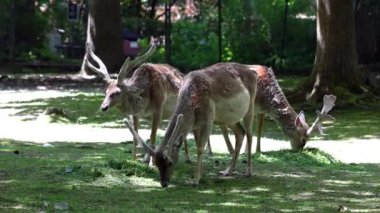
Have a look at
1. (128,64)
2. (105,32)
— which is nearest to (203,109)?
(128,64)

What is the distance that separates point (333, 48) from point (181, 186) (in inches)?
417

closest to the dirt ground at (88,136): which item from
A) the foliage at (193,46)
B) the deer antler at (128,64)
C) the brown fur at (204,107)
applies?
the deer antler at (128,64)

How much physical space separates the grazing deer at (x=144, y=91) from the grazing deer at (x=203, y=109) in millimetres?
1069

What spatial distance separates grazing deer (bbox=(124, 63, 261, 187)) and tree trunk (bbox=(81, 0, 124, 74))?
1708 cm

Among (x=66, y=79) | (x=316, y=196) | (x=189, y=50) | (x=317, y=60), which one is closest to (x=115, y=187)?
(x=316, y=196)

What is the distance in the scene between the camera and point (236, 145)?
8.84m

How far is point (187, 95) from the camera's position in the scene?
26.2 ft

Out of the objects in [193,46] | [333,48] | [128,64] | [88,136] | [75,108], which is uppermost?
[128,64]

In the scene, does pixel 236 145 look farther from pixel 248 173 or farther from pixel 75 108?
pixel 75 108

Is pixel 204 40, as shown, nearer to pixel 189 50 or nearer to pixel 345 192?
pixel 189 50

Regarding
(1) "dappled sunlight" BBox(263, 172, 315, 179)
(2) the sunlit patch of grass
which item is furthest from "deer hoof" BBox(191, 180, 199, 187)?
(2) the sunlit patch of grass

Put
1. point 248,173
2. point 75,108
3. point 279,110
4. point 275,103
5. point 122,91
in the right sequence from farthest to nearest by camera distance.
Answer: point 75,108 < point 279,110 < point 275,103 < point 122,91 < point 248,173

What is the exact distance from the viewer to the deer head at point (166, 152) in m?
7.57

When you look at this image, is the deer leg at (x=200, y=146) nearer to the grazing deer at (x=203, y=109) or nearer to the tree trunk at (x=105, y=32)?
the grazing deer at (x=203, y=109)
